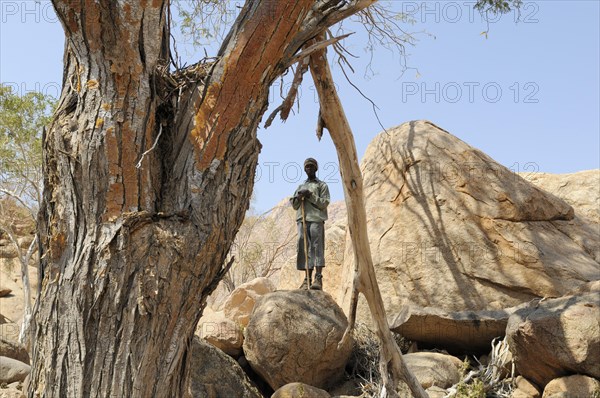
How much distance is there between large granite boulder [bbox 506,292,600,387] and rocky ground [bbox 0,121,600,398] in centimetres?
1

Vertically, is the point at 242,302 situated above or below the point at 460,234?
below

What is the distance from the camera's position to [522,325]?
670cm

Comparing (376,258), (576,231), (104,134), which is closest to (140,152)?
(104,134)

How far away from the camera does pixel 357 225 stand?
213 inches

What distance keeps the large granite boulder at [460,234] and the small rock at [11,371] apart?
4280mm

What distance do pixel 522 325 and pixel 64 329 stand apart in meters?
5.01

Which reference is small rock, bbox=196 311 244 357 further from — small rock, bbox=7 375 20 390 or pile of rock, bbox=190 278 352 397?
small rock, bbox=7 375 20 390

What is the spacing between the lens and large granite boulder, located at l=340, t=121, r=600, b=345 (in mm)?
8812

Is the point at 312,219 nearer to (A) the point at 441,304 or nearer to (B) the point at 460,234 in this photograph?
(A) the point at 441,304

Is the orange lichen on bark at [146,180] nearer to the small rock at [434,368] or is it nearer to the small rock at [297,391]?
the small rock at [297,391]

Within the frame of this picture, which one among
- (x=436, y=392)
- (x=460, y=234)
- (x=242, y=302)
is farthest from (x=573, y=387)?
(x=242, y=302)

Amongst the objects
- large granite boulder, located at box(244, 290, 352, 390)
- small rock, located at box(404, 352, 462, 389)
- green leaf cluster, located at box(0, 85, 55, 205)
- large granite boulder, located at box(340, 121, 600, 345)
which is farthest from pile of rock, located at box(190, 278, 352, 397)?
green leaf cluster, located at box(0, 85, 55, 205)

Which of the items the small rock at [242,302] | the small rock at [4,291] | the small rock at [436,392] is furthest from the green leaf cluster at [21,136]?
the small rock at [436,392]

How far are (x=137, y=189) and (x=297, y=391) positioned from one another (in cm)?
428
